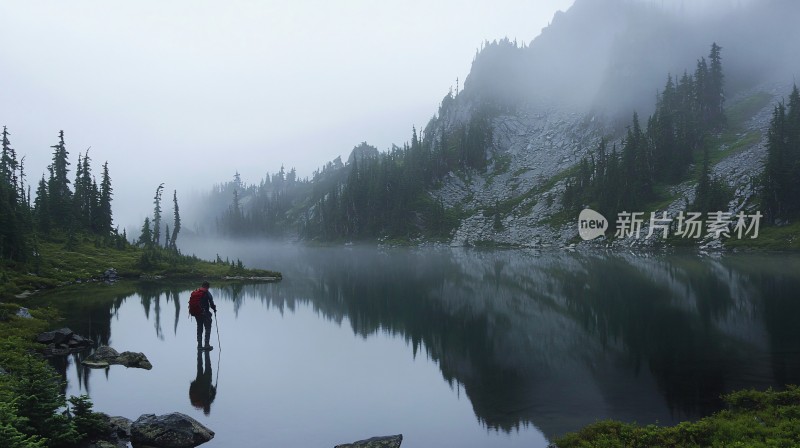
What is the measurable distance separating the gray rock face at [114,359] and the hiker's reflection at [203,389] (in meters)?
2.63

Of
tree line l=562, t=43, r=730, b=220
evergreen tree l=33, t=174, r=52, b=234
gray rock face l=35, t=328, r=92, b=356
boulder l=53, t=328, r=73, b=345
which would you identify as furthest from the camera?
tree line l=562, t=43, r=730, b=220

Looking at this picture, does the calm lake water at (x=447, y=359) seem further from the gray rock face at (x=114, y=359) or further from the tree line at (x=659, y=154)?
the tree line at (x=659, y=154)

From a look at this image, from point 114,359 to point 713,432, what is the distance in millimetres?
25971

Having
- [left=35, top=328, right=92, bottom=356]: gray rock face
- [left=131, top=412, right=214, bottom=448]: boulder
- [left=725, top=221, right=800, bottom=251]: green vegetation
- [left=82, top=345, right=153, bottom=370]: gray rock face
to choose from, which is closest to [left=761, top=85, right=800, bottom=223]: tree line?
[left=725, top=221, right=800, bottom=251]: green vegetation

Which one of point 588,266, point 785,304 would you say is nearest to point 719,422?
point 785,304

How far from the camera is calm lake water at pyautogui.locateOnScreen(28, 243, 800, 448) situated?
1739 cm

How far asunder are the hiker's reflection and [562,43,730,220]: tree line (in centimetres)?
12282

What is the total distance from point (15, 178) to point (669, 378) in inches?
4868

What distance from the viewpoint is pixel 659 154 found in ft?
459

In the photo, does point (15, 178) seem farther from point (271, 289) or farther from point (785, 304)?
point (785, 304)

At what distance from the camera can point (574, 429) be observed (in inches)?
643

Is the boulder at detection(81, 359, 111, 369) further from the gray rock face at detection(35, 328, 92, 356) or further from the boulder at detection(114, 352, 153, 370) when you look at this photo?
the gray rock face at detection(35, 328, 92, 356)

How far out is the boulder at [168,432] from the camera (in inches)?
569

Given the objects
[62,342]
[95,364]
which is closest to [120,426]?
[95,364]
